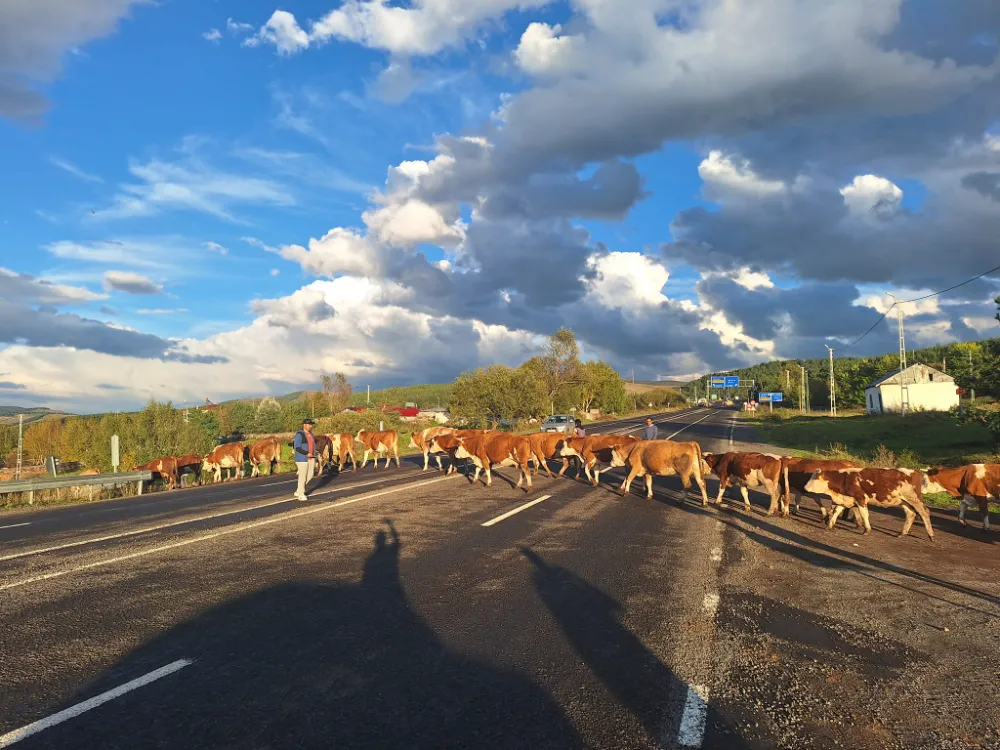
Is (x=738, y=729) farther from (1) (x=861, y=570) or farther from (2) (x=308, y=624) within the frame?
(1) (x=861, y=570)

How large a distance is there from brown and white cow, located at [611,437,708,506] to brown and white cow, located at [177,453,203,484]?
59.5 ft

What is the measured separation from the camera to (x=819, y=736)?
375cm

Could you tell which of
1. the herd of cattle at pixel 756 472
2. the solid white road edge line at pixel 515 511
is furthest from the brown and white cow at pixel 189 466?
the solid white road edge line at pixel 515 511

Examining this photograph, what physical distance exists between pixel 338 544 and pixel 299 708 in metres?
5.28

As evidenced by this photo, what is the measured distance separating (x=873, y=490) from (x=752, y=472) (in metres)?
2.49

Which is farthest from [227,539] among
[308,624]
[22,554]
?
[308,624]

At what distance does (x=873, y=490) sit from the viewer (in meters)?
10.6

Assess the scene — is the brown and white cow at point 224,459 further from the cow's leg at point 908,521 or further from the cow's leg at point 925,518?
the cow's leg at point 925,518

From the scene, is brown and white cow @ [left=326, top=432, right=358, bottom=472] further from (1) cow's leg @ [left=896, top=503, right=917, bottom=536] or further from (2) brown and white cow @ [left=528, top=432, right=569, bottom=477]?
(1) cow's leg @ [left=896, top=503, right=917, bottom=536]

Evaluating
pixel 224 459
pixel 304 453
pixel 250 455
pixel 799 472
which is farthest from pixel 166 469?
pixel 799 472

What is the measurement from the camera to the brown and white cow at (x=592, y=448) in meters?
18.0

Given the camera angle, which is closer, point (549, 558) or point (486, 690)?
point (486, 690)

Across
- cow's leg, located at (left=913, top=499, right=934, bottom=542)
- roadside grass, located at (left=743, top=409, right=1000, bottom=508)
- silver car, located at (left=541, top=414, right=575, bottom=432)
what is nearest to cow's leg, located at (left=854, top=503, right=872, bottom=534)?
cow's leg, located at (left=913, top=499, right=934, bottom=542)

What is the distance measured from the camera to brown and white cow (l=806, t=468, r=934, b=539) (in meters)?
10.5
